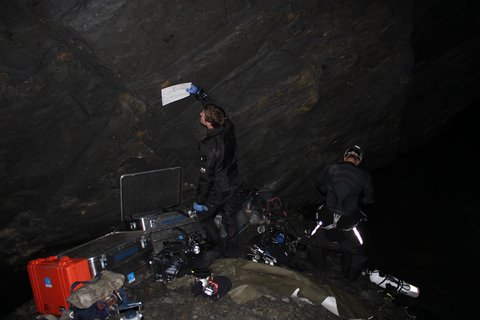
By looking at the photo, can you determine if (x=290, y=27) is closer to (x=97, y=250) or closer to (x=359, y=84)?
(x=359, y=84)

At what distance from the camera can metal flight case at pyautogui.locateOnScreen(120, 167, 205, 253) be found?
18.7 ft

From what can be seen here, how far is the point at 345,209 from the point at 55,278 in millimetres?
4462

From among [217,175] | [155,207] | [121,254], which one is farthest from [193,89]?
[121,254]

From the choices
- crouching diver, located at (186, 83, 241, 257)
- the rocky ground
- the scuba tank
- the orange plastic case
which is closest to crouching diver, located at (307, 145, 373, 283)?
the scuba tank

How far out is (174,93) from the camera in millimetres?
5547

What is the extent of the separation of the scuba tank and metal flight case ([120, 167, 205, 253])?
3.41 meters

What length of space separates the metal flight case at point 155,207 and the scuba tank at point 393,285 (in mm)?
3412

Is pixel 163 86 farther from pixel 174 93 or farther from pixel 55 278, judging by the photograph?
pixel 55 278

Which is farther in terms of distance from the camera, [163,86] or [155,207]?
[155,207]

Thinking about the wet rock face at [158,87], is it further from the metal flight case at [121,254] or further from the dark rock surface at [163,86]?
the metal flight case at [121,254]

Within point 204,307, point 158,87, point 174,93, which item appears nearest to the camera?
point 204,307

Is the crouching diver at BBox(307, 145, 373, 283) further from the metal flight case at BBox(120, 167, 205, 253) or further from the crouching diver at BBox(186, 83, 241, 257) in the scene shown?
the metal flight case at BBox(120, 167, 205, 253)

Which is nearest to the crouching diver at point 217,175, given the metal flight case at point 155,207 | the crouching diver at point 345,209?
the metal flight case at point 155,207

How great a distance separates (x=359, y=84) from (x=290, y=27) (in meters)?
2.69
